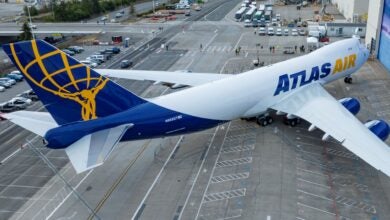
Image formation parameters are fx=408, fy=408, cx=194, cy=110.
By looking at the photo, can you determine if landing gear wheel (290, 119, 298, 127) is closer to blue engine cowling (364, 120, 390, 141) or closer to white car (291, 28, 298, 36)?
blue engine cowling (364, 120, 390, 141)

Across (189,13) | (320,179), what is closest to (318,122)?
(320,179)

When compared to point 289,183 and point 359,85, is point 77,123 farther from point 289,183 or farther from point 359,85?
point 359,85

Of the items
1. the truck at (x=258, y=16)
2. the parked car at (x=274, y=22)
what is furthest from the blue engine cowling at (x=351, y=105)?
the truck at (x=258, y=16)

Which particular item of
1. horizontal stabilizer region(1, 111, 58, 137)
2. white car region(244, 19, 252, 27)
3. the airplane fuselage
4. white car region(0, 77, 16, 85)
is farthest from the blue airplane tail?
white car region(244, 19, 252, 27)

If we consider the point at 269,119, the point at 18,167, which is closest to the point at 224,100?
the point at 269,119

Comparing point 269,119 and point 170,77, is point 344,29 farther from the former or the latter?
point 269,119

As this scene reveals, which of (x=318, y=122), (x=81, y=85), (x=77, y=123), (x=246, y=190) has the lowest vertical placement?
(x=246, y=190)

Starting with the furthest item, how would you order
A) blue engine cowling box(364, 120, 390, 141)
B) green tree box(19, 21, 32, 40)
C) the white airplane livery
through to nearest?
green tree box(19, 21, 32, 40) → blue engine cowling box(364, 120, 390, 141) → the white airplane livery

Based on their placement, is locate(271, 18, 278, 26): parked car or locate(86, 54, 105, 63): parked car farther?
locate(271, 18, 278, 26): parked car
